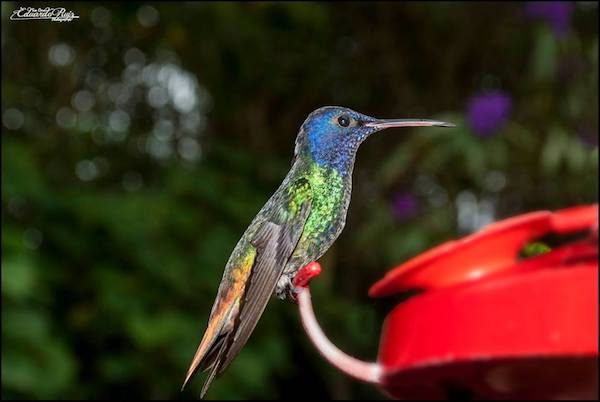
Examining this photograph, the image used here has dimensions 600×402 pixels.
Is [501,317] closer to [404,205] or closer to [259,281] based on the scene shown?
[259,281]

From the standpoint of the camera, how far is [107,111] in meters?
4.43

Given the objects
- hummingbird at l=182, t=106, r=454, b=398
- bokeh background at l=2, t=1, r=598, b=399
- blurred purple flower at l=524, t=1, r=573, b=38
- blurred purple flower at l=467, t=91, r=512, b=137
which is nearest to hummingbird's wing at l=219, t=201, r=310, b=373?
hummingbird at l=182, t=106, r=454, b=398

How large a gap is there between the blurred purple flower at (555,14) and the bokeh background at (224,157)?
2 centimetres

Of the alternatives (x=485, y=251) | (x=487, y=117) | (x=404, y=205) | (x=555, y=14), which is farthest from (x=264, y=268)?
(x=404, y=205)

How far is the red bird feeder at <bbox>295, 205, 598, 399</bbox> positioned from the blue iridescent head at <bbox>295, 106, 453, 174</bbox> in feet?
1.03

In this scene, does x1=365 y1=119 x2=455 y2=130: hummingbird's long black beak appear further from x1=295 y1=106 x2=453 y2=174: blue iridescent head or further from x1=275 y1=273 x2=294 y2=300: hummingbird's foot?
x1=275 y1=273 x2=294 y2=300: hummingbird's foot

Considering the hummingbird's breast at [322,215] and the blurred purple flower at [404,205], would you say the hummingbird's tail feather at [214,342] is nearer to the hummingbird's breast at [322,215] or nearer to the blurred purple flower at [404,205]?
the hummingbird's breast at [322,215]

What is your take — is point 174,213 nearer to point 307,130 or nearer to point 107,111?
point 107,111

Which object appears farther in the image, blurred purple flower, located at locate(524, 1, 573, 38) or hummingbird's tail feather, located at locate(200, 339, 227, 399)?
blurred purple flower, located at locate(524, 1, 573, 38)

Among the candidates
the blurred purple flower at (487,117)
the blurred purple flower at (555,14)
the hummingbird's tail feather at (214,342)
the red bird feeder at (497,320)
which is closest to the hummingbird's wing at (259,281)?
the hummingbird's tail feather at (214,342)

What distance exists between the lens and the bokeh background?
11.7 feet

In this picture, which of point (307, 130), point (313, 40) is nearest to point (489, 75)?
point (313, 40)

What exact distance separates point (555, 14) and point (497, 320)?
9.63 feet

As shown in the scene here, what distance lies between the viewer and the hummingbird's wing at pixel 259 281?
3.08 feet
